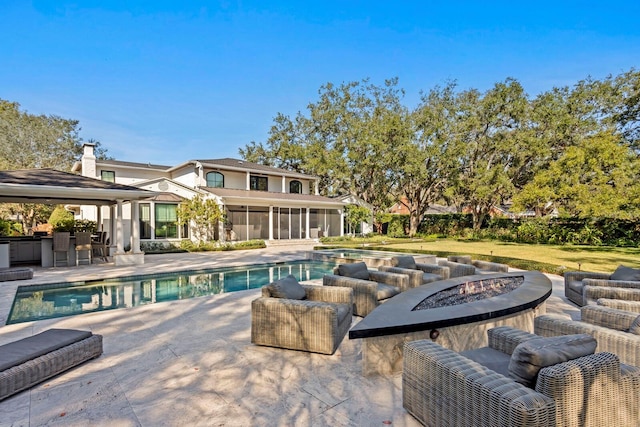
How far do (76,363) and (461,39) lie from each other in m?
21.2

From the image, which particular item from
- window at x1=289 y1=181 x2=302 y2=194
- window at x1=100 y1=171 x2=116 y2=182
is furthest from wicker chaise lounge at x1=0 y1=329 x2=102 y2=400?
window at x1=289 y1=181 x2=302 y2=194

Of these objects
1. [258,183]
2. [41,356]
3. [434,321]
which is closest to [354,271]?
[434,321]

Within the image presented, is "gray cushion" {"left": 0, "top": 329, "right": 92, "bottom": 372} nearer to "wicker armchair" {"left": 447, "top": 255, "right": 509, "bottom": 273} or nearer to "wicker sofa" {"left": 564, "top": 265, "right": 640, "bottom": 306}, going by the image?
"wicker sofa" {"left": 564, "top": 265, "right": 640, "bottom": 306}

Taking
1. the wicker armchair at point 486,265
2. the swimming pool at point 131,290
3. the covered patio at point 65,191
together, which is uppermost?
the covered patio at point 65,191

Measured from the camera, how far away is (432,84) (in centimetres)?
2803

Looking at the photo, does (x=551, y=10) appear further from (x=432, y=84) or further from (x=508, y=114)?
(x=432, y=84)

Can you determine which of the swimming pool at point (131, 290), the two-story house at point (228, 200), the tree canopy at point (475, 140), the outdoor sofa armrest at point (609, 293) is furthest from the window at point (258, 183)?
the outdoor sofa armrest at point (609, 293)

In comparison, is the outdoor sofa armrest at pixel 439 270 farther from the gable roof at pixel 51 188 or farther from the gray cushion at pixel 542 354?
the gable roof at pixel 51 188

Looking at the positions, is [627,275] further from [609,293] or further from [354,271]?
[354,271]

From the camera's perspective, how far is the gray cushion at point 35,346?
3.07 metres

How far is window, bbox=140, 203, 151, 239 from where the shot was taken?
17.5 meters

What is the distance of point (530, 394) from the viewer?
73.6 inches

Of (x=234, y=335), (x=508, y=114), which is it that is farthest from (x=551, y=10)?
(x=234, y=335)

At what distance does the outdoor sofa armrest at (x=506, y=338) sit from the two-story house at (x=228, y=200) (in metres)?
16.5
